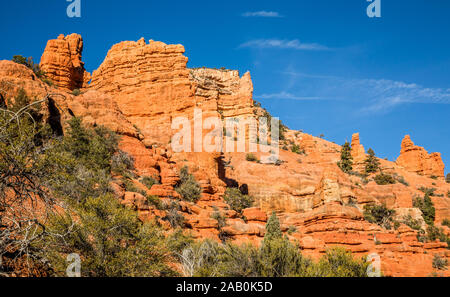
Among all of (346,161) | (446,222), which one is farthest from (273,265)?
(346,161)

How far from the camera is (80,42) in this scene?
172ft

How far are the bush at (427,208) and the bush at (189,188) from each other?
29.9 meters

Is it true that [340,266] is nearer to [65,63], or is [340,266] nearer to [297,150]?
[65,63]

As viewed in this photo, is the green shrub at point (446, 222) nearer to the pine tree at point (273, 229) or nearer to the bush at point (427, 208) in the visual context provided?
the bush at point (427, 208)

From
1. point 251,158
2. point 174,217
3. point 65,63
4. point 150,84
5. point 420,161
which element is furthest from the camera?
point 420,161

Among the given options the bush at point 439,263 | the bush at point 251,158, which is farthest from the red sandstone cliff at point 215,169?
the bush at point 251,158

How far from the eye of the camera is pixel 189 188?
86.2ft

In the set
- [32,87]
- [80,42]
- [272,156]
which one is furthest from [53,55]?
[272,156]

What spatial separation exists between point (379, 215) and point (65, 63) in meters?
43.9

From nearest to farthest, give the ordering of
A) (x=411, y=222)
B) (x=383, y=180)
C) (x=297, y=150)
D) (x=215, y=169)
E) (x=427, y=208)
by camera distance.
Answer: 1. (x=215, y=169)
2. (x=411, y=222)
3. (x=427, y=208)
4. (x=383, y=180)
5. (x=297, y=150)

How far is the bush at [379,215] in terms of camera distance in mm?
33188

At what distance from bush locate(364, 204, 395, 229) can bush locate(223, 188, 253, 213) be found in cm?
1187

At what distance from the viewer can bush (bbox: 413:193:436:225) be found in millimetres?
41581

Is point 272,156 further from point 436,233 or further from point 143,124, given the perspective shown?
point 436,233
